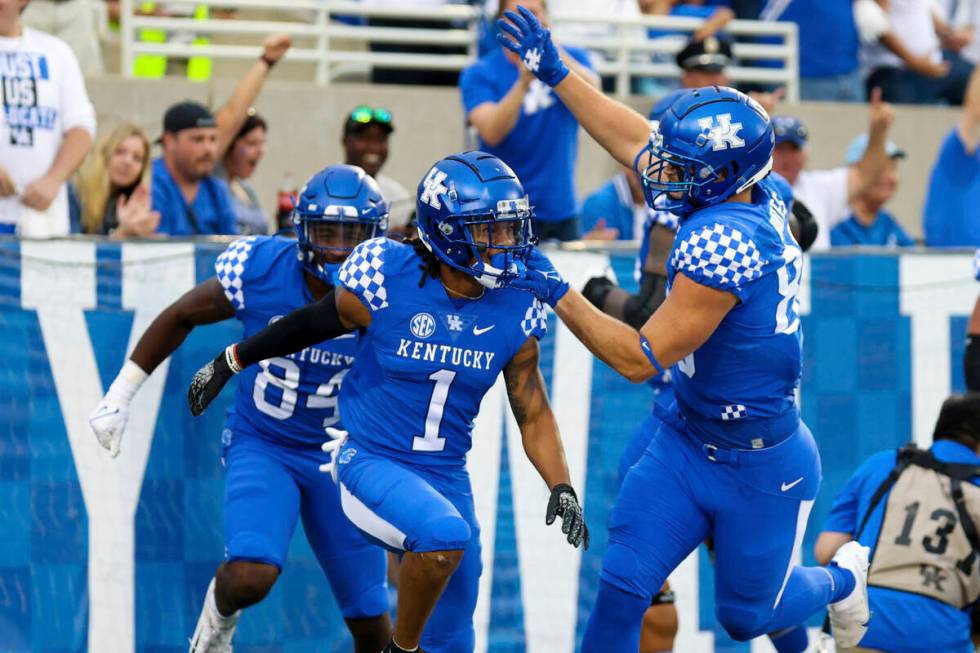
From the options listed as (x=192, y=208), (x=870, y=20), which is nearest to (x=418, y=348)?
(x=192, y=208)

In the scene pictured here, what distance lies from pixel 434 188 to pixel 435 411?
77 centimetres

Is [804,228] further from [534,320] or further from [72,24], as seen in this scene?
[72,24]

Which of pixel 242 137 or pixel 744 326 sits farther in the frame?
pixel 242 137

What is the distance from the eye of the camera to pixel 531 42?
241 inches

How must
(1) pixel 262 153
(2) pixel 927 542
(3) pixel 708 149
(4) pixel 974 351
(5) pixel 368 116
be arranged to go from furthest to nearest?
1. (1) pixel 262 153
2. (5) pixel 368 116
3. (4) pixel 974 351
4. (2) pixel 927 542
5. (3) pixel 708 149

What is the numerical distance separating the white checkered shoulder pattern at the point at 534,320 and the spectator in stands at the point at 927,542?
1868 mm

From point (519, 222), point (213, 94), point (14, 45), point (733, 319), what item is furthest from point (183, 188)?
point (733, 319)

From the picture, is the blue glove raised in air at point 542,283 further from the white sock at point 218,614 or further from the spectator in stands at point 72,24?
the spectator in stands at point 72,24

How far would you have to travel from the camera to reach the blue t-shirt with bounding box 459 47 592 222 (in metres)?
8.58

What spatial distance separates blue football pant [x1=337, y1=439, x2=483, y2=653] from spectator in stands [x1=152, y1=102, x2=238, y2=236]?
8.80 ft

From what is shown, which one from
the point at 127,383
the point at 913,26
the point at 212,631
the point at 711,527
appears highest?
the point at 913,26

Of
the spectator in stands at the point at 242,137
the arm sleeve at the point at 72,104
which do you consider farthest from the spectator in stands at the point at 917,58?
the arm sleeve at the point at 72,104

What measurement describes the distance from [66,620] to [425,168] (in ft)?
13.1

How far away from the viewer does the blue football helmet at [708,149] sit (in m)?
5.44
